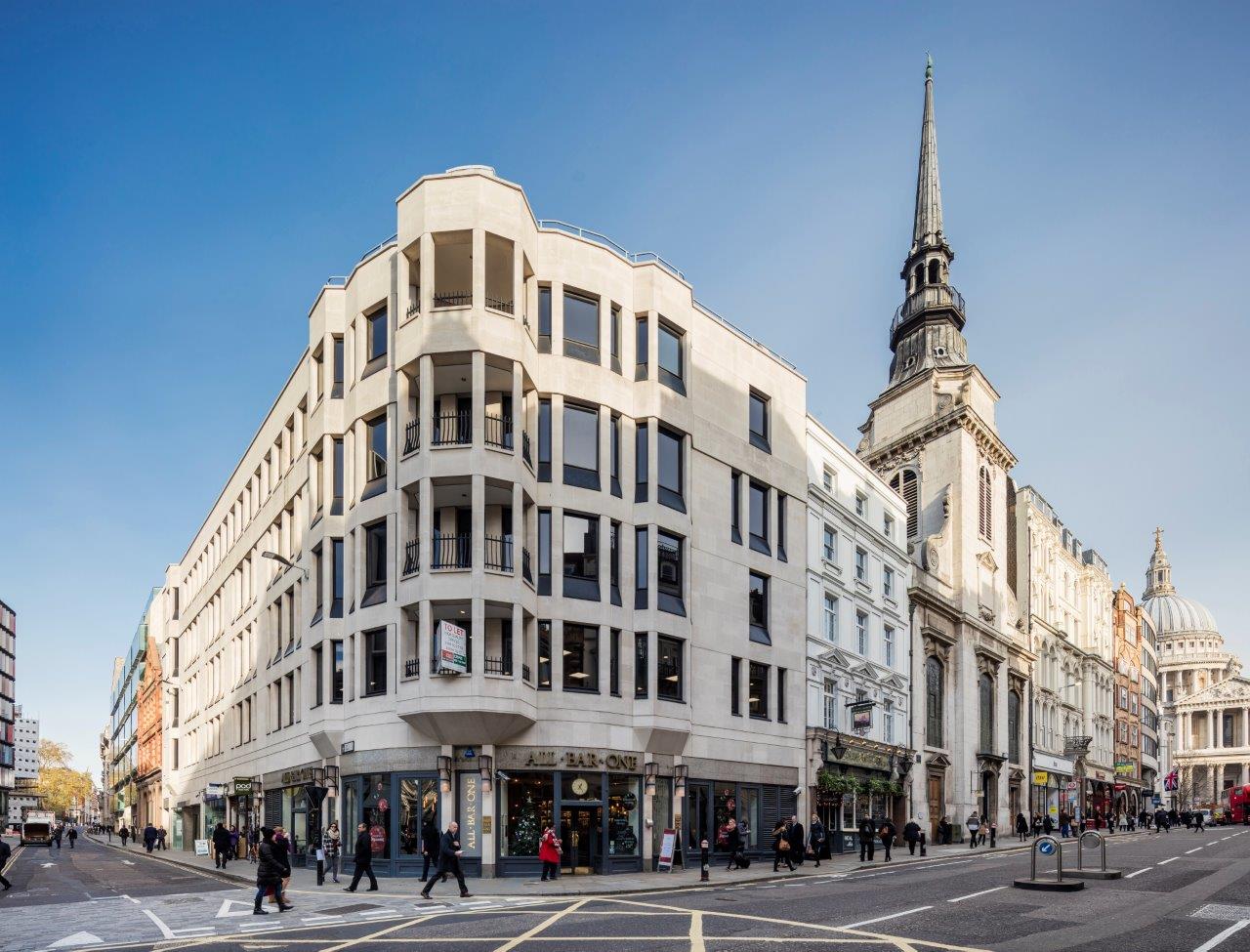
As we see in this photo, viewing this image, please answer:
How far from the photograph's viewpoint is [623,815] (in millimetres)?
34562

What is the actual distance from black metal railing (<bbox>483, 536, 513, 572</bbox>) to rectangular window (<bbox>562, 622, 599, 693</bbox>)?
10.1ft

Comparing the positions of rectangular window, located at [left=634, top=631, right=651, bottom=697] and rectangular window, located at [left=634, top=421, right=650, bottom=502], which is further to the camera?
rectangular window, located at [left=634, top=421, right=650, bottom=502]

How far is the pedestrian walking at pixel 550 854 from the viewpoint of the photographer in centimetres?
2966

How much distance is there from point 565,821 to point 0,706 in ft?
470

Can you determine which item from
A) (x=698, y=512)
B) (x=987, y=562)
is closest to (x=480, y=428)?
(x=698, y=512)

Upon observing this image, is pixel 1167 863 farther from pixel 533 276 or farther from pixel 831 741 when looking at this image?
pixel 533 276

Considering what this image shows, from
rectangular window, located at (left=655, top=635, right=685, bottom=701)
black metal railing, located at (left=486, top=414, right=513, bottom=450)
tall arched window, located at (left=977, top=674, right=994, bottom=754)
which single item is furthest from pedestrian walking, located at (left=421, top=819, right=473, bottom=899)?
tall arched window, located at (left=977, top=674, right=994, bottom=754)

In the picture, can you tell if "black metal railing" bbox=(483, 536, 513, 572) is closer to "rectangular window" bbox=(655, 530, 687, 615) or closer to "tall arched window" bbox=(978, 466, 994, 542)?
"rectangular window" bbox=(655, 530, 687, 615)

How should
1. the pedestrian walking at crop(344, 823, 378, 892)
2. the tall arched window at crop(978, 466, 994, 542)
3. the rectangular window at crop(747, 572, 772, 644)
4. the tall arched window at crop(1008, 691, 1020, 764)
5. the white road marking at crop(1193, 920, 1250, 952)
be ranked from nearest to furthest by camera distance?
the white road marking at crop(1193, 920, 1250, 952), the pedestrian walking at crop(344, 823, 378, 892), the rectangular window at crop(747, 572, 772, 644), the tall arched window at crop(978, 466, 994, 542), the tall arched window at crop(1008, 691, 1020, 764)

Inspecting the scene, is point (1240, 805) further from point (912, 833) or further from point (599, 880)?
point (599, 880)

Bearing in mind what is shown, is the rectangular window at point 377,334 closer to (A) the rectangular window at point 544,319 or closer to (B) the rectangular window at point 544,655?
(A) the rectangular window at point 544,319

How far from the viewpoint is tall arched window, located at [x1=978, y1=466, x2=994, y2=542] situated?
227ft

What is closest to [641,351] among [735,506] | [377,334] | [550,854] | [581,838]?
[735,506]

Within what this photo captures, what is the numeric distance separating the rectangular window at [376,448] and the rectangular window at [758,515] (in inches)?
549
